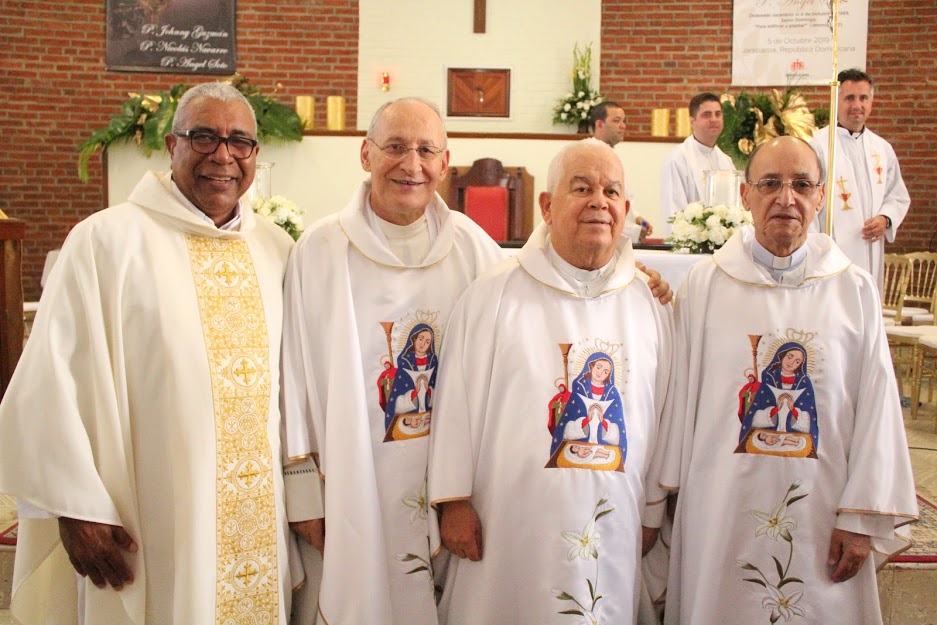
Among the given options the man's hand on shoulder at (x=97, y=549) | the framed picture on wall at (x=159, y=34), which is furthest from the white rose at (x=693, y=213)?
the framed picture on wall at (x=159, y=34)

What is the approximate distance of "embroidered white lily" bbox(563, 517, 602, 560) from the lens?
8.13ft

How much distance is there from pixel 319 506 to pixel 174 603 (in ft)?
1.55

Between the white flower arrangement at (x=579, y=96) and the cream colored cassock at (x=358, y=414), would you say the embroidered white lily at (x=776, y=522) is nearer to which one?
the cream colored cassock at (x=358, y=414)

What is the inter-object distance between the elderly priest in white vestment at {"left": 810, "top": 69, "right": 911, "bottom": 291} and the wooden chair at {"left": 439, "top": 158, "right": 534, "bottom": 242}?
2.28m

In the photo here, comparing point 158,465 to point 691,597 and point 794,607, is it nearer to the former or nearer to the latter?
point 691,597

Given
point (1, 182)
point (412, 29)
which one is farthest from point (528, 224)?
point (1, 182)

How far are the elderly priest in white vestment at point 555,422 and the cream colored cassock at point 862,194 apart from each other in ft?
15.1

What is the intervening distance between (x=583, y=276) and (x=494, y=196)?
465cm

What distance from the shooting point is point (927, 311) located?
26.8 feet

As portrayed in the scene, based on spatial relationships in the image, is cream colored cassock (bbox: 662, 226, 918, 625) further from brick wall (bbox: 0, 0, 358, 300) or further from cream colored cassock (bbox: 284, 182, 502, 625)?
brick wall (bbox: 0, 0, 358, 300)

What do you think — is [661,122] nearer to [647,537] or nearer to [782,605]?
[647,537]

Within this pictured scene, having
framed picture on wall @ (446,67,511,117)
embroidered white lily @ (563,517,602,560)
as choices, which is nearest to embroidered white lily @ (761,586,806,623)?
embroidered white lily @ (563,517,602,560)

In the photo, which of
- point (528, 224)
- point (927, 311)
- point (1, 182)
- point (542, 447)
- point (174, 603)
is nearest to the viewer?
point (174, 603)

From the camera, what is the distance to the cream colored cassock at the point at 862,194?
6617mm
